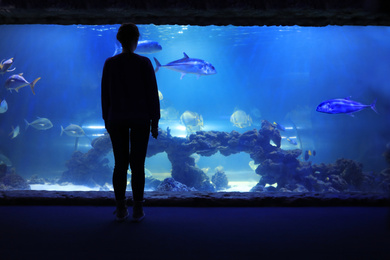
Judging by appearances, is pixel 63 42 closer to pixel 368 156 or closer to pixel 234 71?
pixel 234 71

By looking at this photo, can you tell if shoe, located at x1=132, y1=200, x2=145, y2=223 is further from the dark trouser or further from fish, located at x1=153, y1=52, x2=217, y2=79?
fish, located at x1=153, y1=52, x2=217, y2=79

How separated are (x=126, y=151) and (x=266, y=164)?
7.75 m

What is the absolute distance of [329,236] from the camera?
1892mm

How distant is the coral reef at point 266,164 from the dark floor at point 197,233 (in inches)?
261

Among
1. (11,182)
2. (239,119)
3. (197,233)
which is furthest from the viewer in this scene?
(239,119)

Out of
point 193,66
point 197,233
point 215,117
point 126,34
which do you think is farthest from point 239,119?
point 215,117

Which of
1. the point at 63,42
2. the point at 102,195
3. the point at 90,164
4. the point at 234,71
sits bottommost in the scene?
the point at 102,195

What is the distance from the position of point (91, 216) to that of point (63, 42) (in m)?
29.9

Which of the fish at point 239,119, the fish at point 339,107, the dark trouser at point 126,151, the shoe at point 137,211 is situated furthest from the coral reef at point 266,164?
the dark trouser at point 126,151

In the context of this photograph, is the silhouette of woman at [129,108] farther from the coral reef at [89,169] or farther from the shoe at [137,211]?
the coral reef at [89,169]

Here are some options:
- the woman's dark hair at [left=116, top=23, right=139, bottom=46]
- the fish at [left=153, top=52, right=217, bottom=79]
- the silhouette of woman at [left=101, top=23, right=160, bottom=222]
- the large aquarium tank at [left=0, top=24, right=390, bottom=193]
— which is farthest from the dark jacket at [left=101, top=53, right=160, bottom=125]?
the fish at [left=153, top=52, right=217, bottom=79]

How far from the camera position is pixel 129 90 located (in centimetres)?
221
